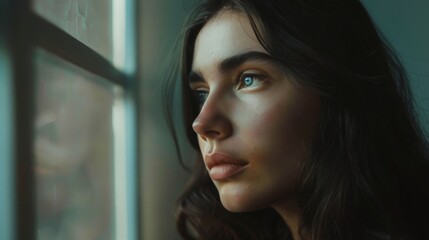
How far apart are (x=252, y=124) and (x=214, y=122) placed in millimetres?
49

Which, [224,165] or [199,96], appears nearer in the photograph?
[224,165]

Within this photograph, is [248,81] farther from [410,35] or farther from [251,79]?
[410,35]

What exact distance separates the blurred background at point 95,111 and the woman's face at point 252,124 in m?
0.20

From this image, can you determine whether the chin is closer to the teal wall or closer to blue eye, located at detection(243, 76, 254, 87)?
blue eye, located at detection(243, 76, 254, 87)

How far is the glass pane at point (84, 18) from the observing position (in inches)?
25.4

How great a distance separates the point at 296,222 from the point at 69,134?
1.16 feet

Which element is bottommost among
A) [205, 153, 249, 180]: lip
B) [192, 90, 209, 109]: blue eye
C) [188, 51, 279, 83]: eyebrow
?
[205, 153, 249, 180]: lip

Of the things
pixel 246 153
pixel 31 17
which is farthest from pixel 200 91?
pixel 31 17

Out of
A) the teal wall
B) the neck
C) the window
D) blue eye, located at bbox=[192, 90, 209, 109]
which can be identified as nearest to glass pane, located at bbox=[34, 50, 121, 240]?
the window

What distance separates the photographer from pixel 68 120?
28.4 inches

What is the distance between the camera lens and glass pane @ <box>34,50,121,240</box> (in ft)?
1.99

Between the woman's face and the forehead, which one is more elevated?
the forehead

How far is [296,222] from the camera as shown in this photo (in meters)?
0.71

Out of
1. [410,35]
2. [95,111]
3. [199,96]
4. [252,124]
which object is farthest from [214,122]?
[410,35]
